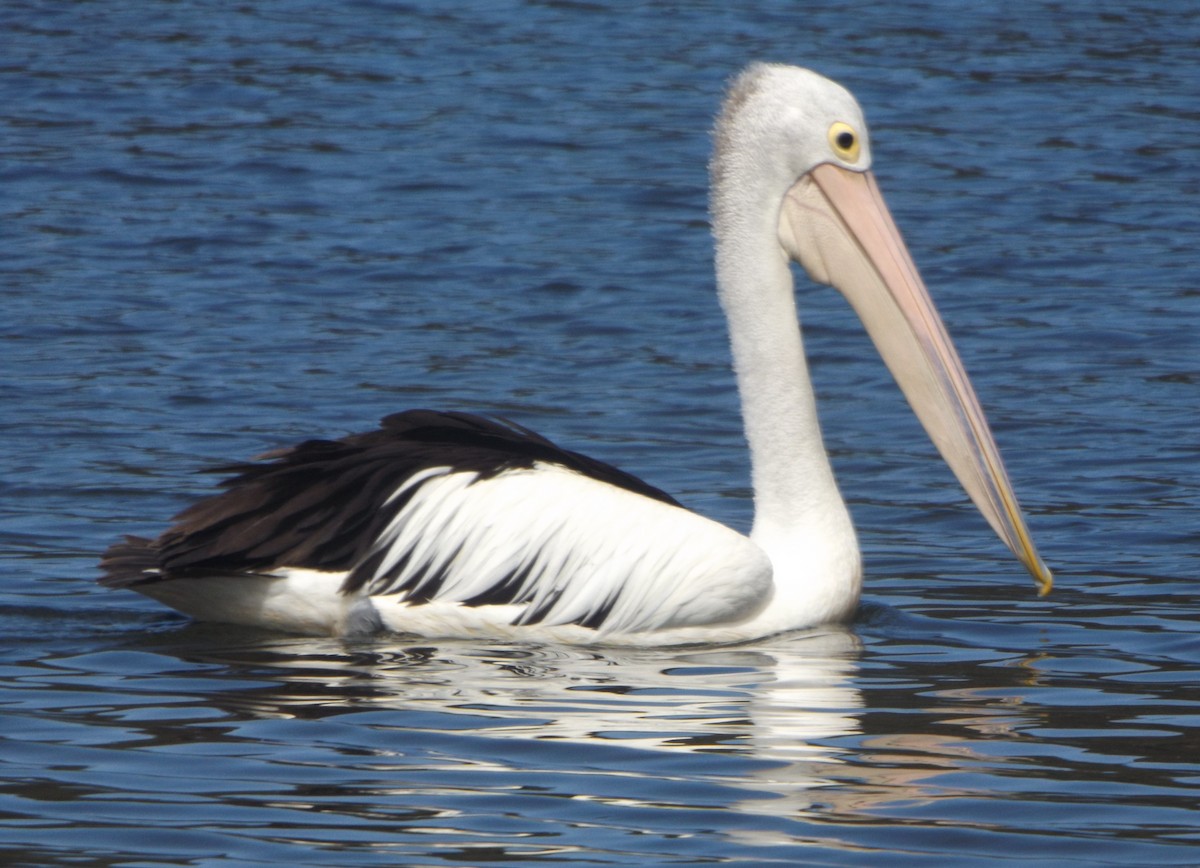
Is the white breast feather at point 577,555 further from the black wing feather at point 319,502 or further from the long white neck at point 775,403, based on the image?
the long white neck at point 775,403

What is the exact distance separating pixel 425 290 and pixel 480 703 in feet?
18.0

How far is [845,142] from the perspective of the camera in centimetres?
571

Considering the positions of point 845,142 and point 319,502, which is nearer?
point 319,502

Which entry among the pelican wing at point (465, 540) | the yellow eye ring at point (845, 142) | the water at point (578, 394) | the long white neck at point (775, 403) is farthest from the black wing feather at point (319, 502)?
the yellow eye ring at point (845, 142)

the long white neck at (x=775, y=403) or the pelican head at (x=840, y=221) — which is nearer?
the long white neck at (x=775, y=403)

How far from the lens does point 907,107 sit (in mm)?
14000

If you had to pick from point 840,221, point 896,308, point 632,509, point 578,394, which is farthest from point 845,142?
point 578,394

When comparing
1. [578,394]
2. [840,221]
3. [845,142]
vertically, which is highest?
[845,142]

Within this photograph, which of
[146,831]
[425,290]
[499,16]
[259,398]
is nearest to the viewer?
[146,831]

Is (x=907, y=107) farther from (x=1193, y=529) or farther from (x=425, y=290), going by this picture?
(x=1193, y=529)

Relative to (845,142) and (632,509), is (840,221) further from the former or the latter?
(632,509)

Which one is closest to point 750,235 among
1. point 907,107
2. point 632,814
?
point 632,814

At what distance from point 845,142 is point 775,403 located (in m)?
0.69

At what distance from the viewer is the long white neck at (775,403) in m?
5.57
